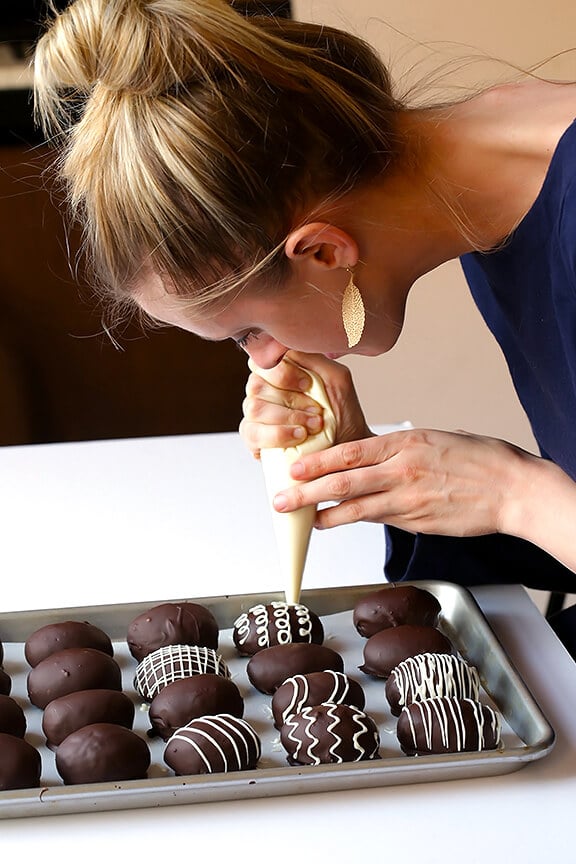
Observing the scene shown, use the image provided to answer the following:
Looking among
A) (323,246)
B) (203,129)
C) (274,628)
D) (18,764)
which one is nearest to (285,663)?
(274,628)

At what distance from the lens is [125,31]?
93cm

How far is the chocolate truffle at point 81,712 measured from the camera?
1.01m

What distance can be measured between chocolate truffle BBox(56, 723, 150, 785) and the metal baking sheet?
28 mm

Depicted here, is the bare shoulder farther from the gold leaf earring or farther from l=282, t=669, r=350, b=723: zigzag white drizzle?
l=282, t=669, r=350, b=723: zigzag white drizzle

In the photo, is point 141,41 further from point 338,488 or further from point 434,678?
point 434,678

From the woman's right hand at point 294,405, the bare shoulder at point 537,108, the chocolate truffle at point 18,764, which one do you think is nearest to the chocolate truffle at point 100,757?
the chocolate truffle at point 18,764

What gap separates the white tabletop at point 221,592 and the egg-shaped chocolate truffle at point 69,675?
0.17 m

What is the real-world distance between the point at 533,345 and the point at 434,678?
0.38 meters

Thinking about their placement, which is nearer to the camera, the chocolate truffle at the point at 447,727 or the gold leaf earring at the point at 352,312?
the chocolate truffle at the point at 447,727

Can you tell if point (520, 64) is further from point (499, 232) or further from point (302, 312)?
point (302, 312)

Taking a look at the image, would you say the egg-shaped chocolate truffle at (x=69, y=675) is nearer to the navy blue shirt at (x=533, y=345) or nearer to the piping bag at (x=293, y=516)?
the piping bag at (x=293, y=516)

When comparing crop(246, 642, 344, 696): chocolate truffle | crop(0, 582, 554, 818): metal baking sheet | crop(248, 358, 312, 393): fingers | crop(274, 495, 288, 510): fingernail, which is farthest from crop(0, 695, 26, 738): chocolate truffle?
crop(248, 358, 312, 393): fingers

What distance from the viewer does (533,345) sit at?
120cm

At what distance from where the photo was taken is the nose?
45.4 inches
